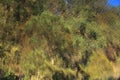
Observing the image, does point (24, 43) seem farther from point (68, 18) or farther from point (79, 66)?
point (79, 66)

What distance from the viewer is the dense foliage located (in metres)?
20.2

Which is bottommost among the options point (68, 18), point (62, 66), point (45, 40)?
point (62, 66)

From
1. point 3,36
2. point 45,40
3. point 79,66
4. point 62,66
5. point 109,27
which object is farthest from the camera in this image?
point 109,27

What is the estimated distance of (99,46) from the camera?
2347 cm

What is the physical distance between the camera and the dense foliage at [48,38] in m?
20.2

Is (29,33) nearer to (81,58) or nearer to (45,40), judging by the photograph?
(45,40)

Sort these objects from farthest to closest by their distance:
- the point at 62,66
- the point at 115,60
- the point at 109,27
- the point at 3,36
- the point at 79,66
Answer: the point at 115,60 < the point at 109,27 < the point at 79,66 < the point at 62,66 < the point at 3,36

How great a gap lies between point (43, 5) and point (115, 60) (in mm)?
8726

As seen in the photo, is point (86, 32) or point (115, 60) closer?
point (86, 32)

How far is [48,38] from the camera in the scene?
21.0m

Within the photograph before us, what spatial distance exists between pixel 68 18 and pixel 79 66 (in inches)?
140

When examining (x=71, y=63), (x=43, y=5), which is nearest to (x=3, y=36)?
(x=43, y=5)

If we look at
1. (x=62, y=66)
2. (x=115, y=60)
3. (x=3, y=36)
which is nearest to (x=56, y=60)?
(x=62, y=66)

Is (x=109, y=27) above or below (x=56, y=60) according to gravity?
above
